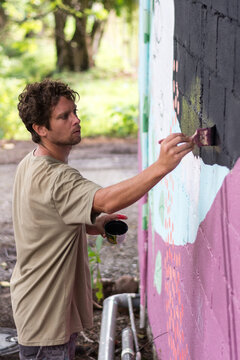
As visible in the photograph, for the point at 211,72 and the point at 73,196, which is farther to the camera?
the point at 73,196

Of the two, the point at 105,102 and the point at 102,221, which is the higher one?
the point at 105,102

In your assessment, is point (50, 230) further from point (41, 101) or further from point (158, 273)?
point (158, 273)

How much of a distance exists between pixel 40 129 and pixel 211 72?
34.9 inches

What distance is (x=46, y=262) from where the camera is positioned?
2758 millimetres

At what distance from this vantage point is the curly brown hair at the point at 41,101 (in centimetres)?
265

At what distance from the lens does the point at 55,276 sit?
9.05ft

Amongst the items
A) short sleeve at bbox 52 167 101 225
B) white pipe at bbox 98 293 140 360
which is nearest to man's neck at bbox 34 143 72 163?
short sleeve at bbox 52 167 101 225

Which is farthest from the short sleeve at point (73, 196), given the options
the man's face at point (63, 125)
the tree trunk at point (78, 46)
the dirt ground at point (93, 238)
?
the tree trunk at point (78, 46)

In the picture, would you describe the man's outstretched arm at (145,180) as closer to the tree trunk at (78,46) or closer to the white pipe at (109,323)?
the white pipe at (109,323)

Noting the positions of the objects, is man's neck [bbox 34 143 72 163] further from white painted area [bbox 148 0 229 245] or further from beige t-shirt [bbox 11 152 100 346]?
white painted area [bbox 148 0 229 245]

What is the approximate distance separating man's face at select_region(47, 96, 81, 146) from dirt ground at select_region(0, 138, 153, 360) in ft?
5.18

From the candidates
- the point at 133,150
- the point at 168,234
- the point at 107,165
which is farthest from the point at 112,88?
the point at 168,234

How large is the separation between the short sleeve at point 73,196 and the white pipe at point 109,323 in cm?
143

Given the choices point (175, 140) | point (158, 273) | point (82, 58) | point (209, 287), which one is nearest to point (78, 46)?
point (82, 58)
